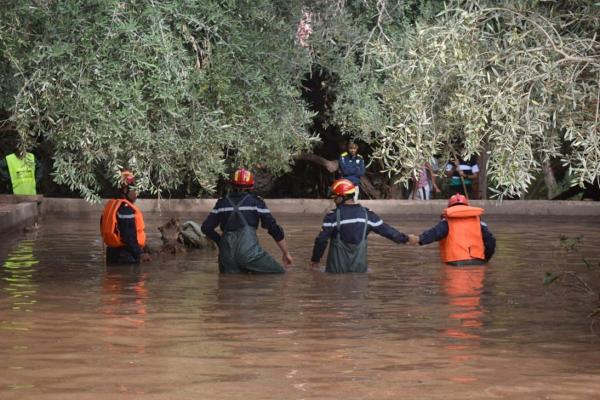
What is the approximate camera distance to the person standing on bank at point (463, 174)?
3141 centimetres

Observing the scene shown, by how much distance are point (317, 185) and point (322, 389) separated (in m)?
25.8

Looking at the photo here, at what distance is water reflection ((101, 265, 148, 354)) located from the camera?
1170 cm

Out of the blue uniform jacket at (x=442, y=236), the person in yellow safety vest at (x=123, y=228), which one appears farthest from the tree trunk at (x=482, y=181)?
the person in yellow safety vest at (x=123, y=228)

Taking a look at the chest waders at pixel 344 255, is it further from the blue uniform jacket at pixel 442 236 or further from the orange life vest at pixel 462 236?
the orange life vest at pixel 462 236

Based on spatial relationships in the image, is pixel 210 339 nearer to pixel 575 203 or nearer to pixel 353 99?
pixel 353 99

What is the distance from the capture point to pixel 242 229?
1722 centimetres

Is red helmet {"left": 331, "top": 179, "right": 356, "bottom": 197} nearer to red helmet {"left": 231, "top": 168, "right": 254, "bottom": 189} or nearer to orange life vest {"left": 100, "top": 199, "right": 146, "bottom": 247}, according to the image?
red helmet {"left": 231, "top": 168, "right": 254, "bottom": 189}

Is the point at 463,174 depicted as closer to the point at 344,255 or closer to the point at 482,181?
the point at 482,181

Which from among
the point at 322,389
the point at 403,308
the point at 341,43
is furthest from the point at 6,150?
the point at 322,389

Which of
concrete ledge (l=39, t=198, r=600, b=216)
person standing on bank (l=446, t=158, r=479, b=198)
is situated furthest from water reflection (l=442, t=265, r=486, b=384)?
person standing on bank (l=446, t=158, r=479, b=198)

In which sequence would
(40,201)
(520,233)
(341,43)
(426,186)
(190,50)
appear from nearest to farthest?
(190,50), (341,43), (520,233), (40,201), (426,186)

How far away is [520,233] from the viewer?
25516 millimetres

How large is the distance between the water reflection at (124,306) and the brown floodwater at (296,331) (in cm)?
2

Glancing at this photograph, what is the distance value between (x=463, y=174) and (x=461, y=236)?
13960 mm
